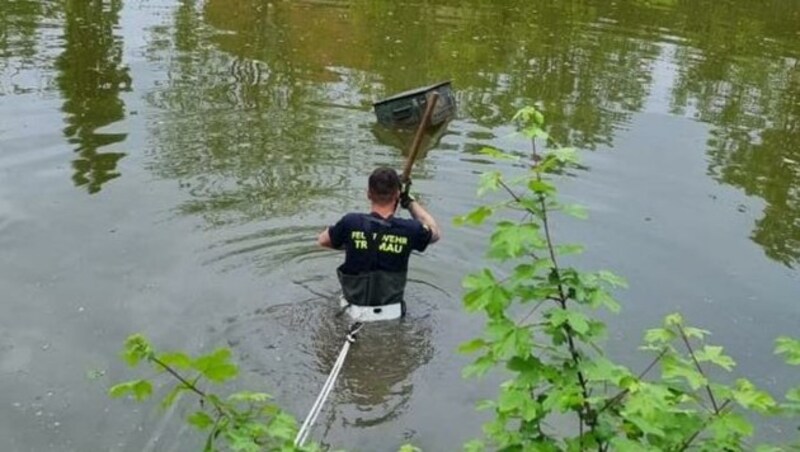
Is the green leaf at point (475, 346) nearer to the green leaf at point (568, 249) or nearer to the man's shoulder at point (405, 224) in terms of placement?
the green leaf at point (568, 249)

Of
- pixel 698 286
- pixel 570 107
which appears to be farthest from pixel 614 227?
pixel 570 107

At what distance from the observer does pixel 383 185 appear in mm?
6348

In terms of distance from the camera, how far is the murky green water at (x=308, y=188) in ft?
20.8

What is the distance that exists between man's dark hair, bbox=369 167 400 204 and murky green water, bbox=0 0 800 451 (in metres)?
1.04

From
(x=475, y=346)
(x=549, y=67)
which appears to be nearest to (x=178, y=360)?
(x=475, y=346)

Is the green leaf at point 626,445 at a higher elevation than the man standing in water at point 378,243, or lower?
higher

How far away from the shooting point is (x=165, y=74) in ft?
42.6

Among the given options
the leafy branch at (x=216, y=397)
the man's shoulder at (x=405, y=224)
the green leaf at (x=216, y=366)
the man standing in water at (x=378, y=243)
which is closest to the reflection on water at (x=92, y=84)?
the man standing in water at (x=378, y=243)

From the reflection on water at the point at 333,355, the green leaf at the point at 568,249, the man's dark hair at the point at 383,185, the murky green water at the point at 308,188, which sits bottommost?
the reflection on water at the point at 333,355

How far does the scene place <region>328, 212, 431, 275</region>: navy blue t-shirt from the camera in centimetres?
645

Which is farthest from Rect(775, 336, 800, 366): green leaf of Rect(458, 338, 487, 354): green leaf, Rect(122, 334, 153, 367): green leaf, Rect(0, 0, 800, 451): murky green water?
Rect(0, 0, 800, 451): murky green water

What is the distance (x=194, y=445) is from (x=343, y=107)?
7.25m

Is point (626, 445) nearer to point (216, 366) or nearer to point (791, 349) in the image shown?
point (791, 349)

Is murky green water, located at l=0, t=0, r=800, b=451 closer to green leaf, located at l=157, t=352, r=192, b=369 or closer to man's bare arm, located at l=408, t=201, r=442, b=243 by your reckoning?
man's bare arm, located at l=408, t=201, r=442, b=243
